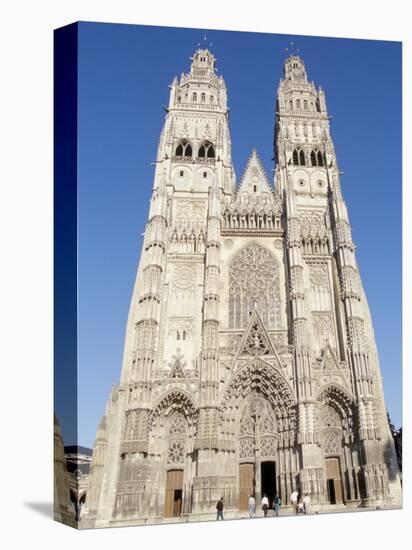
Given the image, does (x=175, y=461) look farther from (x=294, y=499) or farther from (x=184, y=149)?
(x=184, y=149)

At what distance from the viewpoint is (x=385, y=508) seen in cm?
1736

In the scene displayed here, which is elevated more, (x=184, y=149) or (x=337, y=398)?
(x=184, y=149)

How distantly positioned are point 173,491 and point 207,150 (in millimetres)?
16997

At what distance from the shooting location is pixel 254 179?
27.7 m

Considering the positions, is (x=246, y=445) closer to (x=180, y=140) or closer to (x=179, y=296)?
(x=179, y=296)

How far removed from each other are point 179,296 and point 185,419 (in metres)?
5.49

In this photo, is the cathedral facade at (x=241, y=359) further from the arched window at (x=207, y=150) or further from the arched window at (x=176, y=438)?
the arched window at (x=207, y=150)

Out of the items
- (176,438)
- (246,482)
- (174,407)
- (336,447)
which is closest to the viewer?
(246,482)

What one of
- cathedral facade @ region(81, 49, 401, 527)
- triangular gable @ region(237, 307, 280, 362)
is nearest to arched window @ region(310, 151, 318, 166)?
cathedral facade @ region(81, 49, 401, 527)

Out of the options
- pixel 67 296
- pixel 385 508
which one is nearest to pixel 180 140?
pixel 67 296

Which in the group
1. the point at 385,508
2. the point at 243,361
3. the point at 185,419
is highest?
the point at 243,361

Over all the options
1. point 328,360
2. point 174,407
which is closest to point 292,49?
point 328,360

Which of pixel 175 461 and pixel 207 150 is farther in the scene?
pixel 207 150

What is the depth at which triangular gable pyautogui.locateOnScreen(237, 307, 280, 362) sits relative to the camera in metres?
21.2
